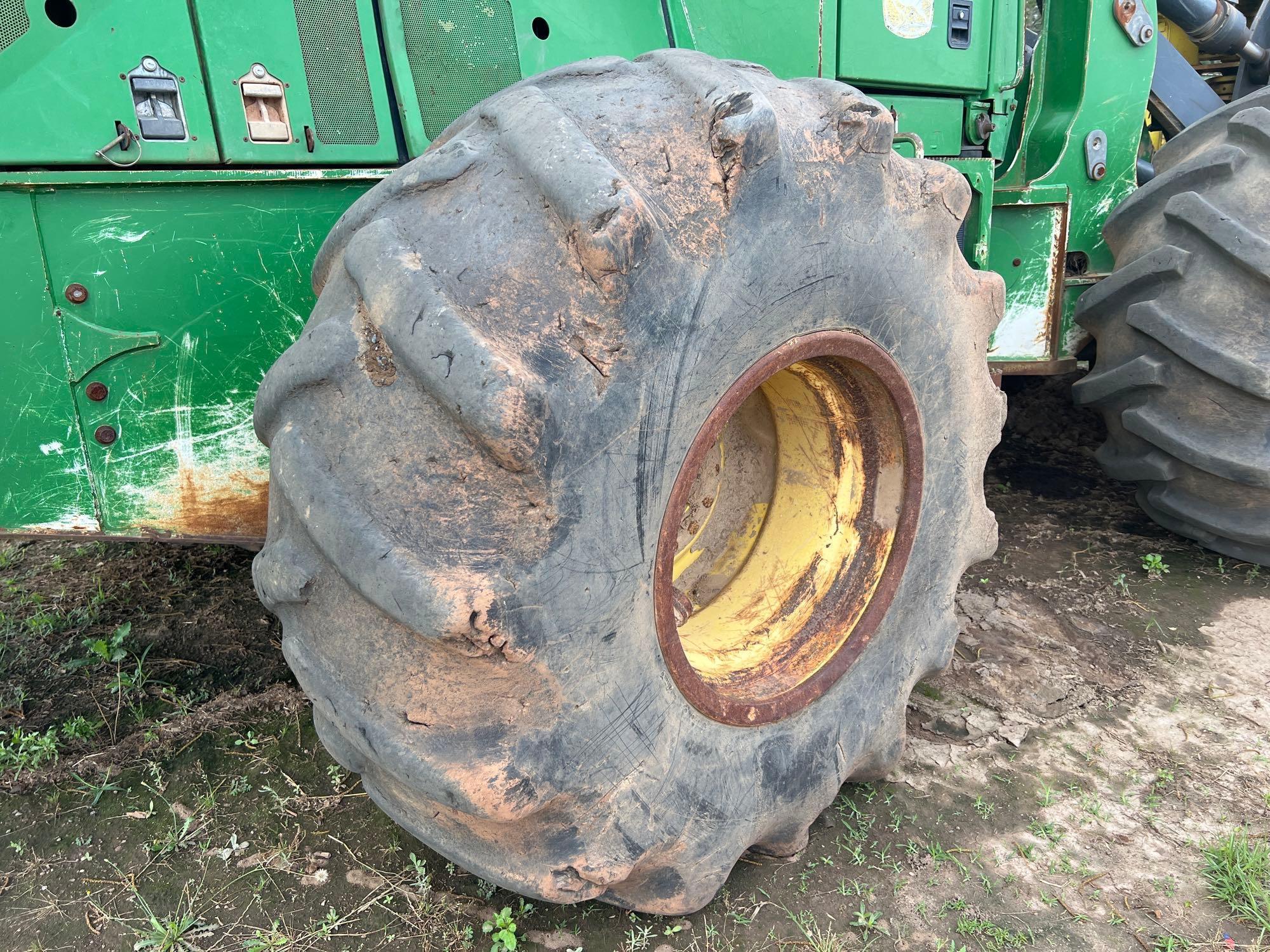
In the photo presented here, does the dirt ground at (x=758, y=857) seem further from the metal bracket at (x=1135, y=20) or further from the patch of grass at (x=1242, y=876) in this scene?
the metal bracket at (x=1135, y=20)

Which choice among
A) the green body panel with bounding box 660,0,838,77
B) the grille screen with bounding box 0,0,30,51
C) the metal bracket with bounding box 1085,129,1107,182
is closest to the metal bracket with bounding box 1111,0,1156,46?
the metal bracket with bounding box 1085,129,1107,182

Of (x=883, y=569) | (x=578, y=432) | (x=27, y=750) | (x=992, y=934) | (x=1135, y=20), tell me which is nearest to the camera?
(x=578, y=432)

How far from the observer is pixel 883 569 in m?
1.83

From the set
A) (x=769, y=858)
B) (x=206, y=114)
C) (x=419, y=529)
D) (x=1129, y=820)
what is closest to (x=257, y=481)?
(x=206, y=114)

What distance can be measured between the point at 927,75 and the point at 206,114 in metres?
1.87

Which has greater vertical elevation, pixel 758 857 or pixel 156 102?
pixel 156 102

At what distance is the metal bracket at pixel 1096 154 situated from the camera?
2934mm

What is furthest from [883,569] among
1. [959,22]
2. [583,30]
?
[959,22]

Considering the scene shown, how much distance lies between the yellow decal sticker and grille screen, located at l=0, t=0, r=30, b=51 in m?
1.93

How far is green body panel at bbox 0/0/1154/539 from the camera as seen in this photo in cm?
156

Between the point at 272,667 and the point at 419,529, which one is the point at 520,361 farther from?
the point at 272,667

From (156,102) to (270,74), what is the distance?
20 cm

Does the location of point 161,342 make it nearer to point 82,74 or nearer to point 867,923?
point 82,74

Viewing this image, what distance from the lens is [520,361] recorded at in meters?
1.17
